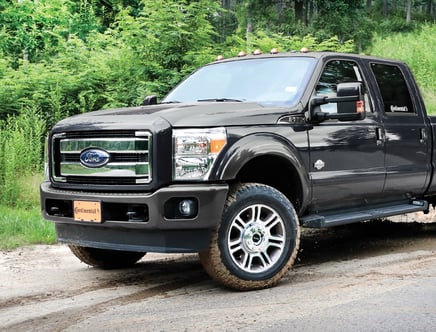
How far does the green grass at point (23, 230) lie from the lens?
23.9ft

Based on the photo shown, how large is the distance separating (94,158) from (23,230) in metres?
3.07

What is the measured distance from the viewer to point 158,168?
4773mm

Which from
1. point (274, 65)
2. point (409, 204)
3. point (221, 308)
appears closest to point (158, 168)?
point (221, 308)

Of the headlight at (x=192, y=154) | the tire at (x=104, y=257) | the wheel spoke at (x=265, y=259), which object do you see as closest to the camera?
the headlight at (x=192, y=154)

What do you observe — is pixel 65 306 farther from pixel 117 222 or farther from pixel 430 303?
pixel 430 303

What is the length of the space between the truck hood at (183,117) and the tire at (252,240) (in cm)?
55

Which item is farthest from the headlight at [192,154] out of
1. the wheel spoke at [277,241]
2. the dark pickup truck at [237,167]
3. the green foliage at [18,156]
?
the green foliage at [18,156]

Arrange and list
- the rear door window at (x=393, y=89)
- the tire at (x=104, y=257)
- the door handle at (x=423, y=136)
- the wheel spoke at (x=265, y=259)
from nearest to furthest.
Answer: the wheel spoke at (x=265, y=259)
the tire at (x=104, y=257)
the rear door window at (x=393, y=89)
the door handle at (x=423, y=136)

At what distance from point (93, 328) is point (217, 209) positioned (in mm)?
1280

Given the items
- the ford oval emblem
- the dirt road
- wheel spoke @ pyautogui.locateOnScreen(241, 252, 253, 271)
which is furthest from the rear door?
the ford oval emblem

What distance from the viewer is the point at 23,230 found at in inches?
303

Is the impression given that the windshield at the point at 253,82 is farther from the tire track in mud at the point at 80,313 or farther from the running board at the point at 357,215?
the tire track in mud at the point at 80,313

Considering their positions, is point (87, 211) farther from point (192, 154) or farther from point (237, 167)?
point (237, 167)

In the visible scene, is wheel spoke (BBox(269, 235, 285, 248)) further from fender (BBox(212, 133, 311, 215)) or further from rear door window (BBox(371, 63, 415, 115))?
rear door window (BBox(371, 63, 415, 115))
